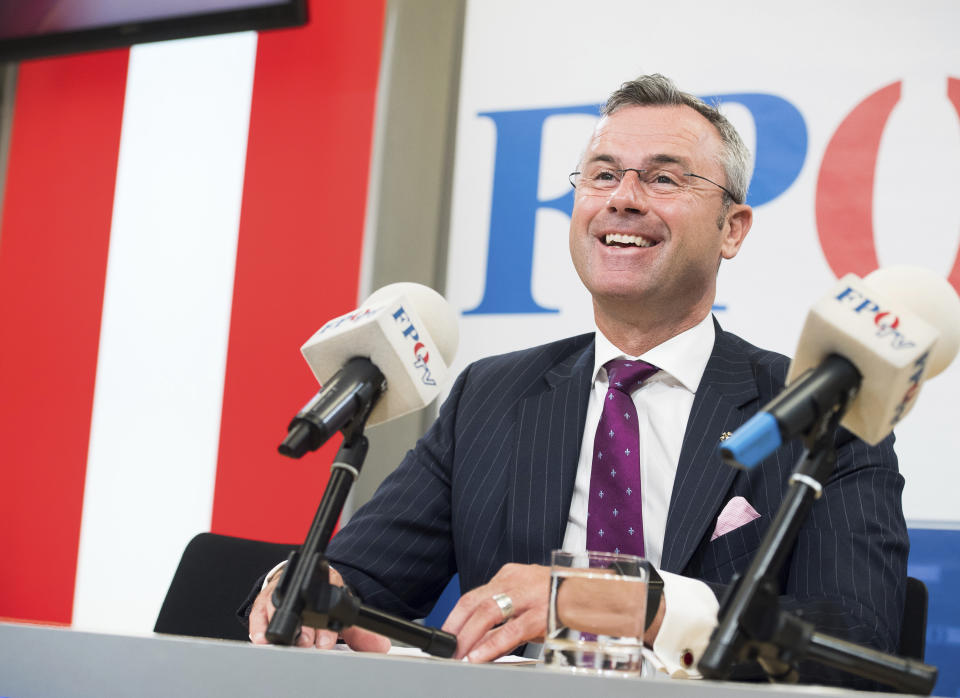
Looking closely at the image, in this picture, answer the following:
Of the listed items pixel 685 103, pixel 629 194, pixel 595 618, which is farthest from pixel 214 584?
pixel 685 103

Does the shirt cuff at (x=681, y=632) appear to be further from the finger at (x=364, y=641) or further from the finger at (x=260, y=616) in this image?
the finger at (x=260, y=616)

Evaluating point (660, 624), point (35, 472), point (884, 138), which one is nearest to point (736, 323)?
point (884, 138)

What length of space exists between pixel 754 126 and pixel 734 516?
139 centimetres

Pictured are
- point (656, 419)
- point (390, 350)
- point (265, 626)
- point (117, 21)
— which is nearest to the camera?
point (390, 350)

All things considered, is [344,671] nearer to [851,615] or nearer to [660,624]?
[660,624]

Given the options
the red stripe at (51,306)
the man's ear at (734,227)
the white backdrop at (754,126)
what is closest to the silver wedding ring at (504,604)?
the man's ear at (734,227)

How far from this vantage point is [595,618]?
3.47ft

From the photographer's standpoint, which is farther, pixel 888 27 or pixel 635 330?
pixel 888 27

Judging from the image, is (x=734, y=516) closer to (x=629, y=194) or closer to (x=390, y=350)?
(x=629, y=194)

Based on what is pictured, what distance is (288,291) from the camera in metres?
3.28

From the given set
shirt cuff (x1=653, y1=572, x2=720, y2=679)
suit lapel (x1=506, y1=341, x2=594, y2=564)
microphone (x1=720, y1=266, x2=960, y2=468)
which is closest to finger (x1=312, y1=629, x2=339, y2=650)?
shirt cuff (x1=653, y1=572, x2=720, y2=679)

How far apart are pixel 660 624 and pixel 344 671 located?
0.70 meters

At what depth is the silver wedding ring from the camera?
4.37 ft

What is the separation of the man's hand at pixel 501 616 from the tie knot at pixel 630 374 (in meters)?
0.72
